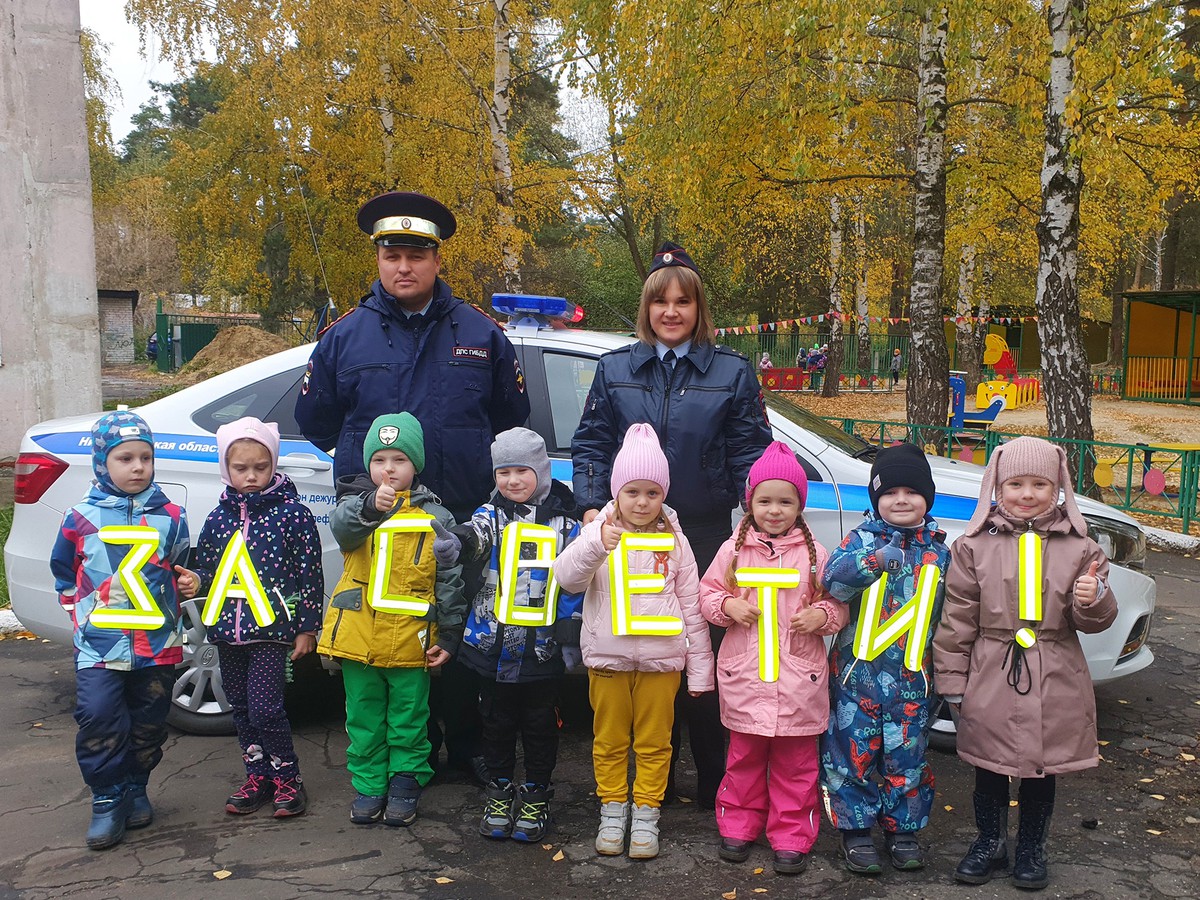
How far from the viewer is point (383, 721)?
366 centimetres

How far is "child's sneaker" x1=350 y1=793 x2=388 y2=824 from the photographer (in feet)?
12.0

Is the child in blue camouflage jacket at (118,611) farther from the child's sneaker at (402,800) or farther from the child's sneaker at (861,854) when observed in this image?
the child's sneaker at (861,854)

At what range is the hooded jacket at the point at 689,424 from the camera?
11.7 feet

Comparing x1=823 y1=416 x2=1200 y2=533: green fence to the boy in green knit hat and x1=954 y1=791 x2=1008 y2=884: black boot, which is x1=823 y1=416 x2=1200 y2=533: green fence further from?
the boy in green knit hat

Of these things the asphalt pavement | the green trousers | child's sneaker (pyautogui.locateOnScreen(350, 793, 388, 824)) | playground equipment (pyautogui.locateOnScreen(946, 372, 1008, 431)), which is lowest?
the asphalt pavement

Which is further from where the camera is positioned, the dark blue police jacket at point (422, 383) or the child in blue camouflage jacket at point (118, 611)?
the dark blue police jacket at point (422, 383)

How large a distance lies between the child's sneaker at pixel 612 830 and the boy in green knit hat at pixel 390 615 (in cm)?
71

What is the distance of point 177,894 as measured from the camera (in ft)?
10.4

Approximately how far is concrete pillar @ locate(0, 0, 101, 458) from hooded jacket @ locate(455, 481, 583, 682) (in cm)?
841

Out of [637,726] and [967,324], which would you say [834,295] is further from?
[637,726]

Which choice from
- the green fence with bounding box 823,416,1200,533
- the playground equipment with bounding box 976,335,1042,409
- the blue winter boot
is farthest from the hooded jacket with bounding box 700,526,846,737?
the playground equipment with bounding box 976,335,1042,409

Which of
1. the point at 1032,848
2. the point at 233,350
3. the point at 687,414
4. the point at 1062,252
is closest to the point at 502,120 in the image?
the point at 1062,252

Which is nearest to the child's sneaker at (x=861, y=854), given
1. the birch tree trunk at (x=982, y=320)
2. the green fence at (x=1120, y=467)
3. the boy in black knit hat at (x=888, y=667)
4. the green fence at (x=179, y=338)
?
the boy in black knit hat at (x=888, y=667)

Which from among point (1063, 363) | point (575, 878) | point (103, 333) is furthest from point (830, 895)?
point (103, 333)
